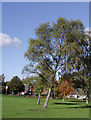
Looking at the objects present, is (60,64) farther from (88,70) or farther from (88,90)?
(88,90)

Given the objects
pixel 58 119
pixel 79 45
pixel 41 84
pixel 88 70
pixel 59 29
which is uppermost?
pixel 59 29

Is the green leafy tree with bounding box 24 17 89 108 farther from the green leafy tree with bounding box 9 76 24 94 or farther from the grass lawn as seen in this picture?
the green leafy tree with bounding box 9 76 24 94

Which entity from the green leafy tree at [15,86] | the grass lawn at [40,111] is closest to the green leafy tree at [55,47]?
the grass lawn at [40,111]

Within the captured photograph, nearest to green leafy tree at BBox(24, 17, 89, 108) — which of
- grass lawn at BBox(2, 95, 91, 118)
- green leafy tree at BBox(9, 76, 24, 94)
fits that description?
grass lawn at BBox(2, 95, 91, 118)

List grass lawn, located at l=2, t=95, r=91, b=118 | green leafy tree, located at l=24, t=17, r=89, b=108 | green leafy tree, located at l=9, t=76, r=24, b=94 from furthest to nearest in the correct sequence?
green leafy tree, located at l=9, t=76, r=24, b=94, green leafy tree, located at l=24, t=17, r=89, b=108, grass lawn, located at l=2, t=95, r=91, b=118

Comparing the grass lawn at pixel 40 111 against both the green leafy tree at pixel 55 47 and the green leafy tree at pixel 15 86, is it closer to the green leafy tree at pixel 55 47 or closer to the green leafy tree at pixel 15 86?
the green leafy tree at pixel 55 47

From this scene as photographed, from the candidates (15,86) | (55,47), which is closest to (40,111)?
(55,47)

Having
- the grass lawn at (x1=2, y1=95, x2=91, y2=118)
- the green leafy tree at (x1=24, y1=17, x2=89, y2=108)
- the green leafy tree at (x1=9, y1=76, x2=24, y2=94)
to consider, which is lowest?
the grass lawn at (x1=2, y1=95, x2=91, y2=118)

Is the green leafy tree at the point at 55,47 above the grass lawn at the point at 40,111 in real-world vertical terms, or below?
above

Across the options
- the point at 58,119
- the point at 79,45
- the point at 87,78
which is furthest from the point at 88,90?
A: the point at 58,119

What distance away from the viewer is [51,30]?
30609 mm

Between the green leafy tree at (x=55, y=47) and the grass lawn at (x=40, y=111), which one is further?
the green leafy tree at (x=55, y=47)

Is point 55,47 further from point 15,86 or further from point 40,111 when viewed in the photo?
point 15,86

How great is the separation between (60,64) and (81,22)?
7.22m
